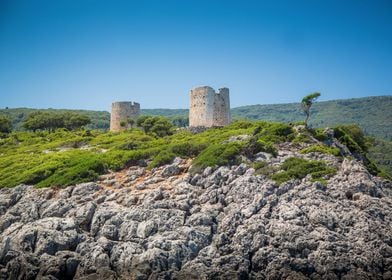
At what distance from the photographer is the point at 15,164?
189ft

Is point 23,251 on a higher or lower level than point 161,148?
lower

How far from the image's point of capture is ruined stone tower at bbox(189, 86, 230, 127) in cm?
6706

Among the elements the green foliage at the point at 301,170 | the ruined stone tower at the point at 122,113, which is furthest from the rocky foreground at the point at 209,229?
the ruined stone tower at the point at 122,113

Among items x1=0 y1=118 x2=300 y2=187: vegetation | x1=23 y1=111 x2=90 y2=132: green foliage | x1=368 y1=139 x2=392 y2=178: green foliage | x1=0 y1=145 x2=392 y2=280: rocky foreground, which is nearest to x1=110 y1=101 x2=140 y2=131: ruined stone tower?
x1=23 y1=111 x2=90 y2=132: green foliage

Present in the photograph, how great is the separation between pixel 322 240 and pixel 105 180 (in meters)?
23.0

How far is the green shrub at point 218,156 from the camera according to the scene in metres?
45.1

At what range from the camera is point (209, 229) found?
119 feet

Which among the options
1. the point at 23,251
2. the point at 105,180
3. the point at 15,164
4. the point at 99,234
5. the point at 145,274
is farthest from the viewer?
the point at 15,164

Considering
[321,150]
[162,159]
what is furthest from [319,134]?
[162,159]

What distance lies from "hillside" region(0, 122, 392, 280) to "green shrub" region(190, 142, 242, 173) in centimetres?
13

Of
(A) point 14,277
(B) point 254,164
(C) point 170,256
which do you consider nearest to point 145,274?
(C) point 170,256

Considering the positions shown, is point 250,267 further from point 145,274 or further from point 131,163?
point 131,163

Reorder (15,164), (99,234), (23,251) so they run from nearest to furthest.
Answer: (23,251) → (99,234) → (15,164)

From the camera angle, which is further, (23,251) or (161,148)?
(161,148)
